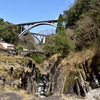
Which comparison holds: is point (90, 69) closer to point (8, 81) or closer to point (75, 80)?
point (75, 80)

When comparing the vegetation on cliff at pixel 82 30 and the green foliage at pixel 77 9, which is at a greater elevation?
the green foliage at pixel 77 9

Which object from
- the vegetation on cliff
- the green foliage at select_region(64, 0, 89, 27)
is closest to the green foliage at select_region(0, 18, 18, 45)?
the green foliage at select_region(64, 0, 89, 27)

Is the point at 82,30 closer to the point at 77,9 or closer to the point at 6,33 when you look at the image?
the point at 77,9

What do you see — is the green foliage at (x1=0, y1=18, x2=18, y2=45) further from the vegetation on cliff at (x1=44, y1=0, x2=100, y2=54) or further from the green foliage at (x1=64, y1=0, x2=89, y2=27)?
the vegetation on cliff at (x1=44, y1=0, x2=100, y2=54)

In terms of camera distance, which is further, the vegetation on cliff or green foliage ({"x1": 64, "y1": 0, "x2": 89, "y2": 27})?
green foliage ({"x1": 64, "y1": 0, "x2": 89, "y2": 27})

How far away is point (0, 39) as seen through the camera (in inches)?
1499

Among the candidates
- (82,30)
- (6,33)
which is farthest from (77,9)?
(6,33)

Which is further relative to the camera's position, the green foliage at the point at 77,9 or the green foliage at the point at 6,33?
the green foliage at the point at 6,33

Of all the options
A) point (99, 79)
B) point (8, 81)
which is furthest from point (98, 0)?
point (8, 81)

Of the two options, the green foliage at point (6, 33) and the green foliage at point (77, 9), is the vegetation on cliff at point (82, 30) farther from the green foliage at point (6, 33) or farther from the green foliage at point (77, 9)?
the green foliage at point (6, 33)

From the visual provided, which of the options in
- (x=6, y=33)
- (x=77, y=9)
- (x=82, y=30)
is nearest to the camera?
(x=82, y=30)

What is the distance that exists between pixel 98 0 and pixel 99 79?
10.5m

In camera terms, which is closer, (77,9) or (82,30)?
(82,30)

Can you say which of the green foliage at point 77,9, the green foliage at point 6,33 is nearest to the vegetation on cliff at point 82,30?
the green foliage at point 77,9
